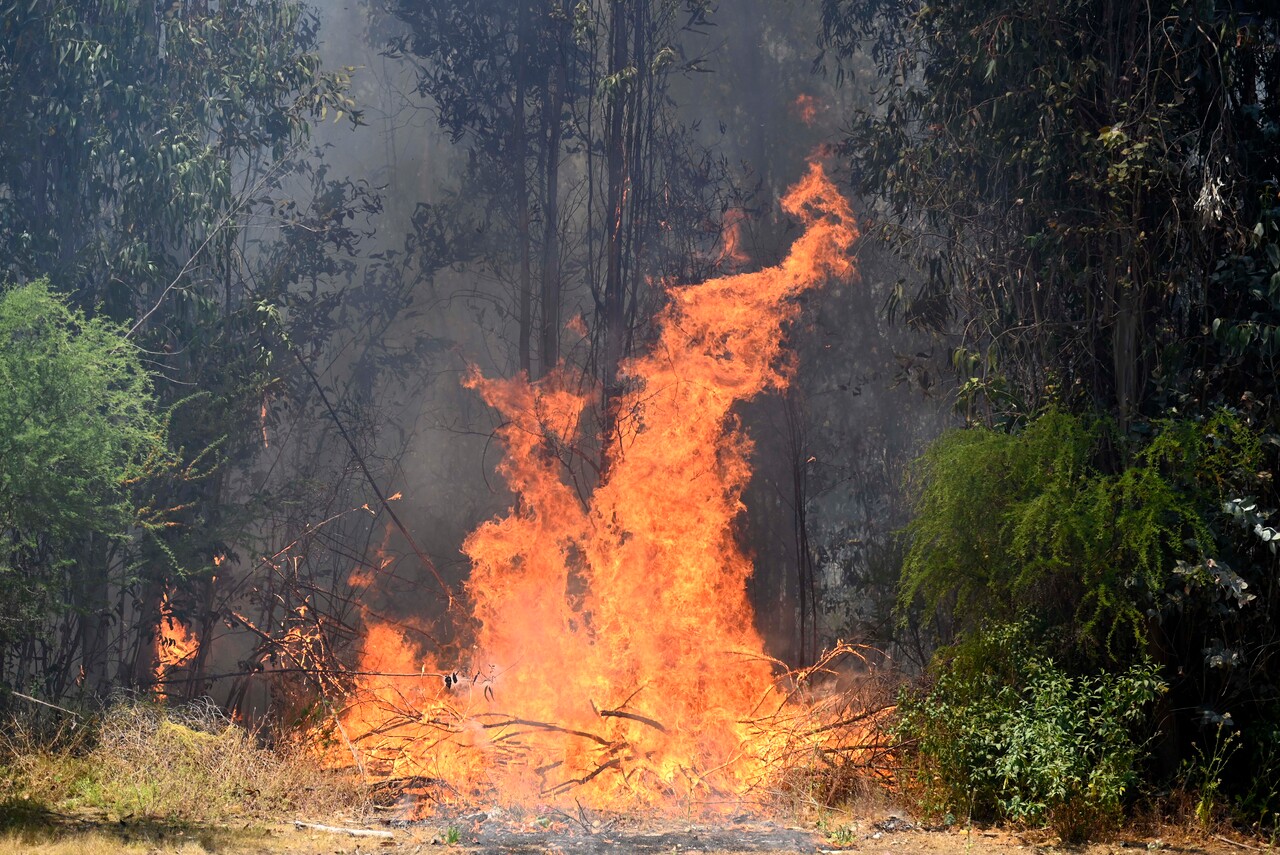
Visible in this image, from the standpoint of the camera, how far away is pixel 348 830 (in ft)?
32.2

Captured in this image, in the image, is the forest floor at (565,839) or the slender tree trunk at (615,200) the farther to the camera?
the slender tree trunk at (615,200)

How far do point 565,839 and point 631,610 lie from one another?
417cm

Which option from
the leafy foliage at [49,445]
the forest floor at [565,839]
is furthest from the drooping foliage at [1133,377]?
the leafy foliage at [49,445]

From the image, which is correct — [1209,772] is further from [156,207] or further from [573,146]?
[573,146]

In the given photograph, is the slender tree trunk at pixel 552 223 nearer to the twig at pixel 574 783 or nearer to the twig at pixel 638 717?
the twig at pixel 638 717

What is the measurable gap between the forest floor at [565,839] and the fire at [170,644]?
18.1ft

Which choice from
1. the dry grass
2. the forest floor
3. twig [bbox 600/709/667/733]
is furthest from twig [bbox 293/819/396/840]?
twig [bbox 600/709/667/733]

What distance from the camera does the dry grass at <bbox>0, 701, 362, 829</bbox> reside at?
32.5ft

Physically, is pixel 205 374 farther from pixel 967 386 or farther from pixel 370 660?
pixel 967 386

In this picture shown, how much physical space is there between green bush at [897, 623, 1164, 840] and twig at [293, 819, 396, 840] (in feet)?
13.8

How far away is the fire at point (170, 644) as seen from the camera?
49.1 ft

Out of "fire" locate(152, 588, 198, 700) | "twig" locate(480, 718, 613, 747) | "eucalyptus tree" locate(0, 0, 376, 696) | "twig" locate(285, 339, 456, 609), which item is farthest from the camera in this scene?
"twig" locate(285, 339, 456, 609)

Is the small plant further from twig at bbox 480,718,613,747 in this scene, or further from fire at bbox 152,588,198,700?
fire at bbox 152,588,198,700

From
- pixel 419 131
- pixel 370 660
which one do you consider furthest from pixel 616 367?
pixel 419 131
